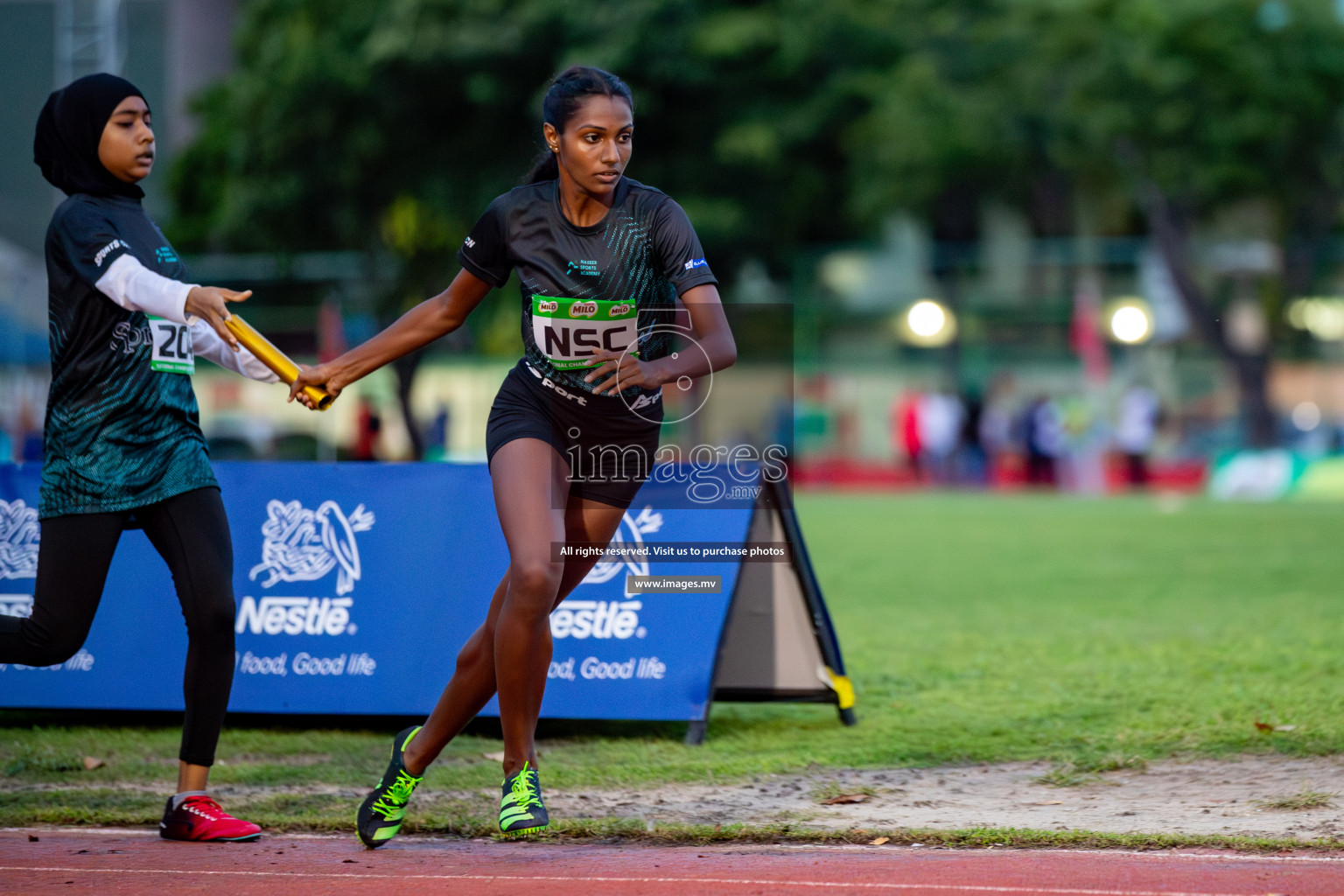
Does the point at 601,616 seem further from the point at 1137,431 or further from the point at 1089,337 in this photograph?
the point at 1089,337

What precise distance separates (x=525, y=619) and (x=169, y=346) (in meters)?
1.51

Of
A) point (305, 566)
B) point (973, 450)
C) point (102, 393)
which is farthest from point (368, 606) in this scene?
point (973, 450)

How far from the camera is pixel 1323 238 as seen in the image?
32.9 metres

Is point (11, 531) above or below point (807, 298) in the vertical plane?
below

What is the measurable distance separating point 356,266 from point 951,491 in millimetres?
13370

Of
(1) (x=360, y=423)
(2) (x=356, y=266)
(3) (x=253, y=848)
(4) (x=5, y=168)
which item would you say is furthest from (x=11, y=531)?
(4) (x=5, y=168)

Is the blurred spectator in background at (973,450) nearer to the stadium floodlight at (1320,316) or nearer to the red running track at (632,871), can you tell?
the stadium floodlight at (1320,316)

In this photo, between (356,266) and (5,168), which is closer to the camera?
(356,266)

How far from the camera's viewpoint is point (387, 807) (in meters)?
4.60

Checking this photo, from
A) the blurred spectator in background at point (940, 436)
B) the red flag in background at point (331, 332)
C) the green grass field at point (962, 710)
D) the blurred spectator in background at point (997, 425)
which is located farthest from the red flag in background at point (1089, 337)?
the green grass field at point (962, 710)

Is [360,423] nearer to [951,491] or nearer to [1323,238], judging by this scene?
[951,491]

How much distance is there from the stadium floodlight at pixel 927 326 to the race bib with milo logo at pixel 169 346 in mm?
28960

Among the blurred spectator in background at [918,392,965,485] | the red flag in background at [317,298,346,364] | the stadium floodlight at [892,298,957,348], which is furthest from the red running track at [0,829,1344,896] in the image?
the stadium floodlight at [892,298,957,348]

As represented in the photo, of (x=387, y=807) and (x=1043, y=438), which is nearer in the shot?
(x=387, y=807)
